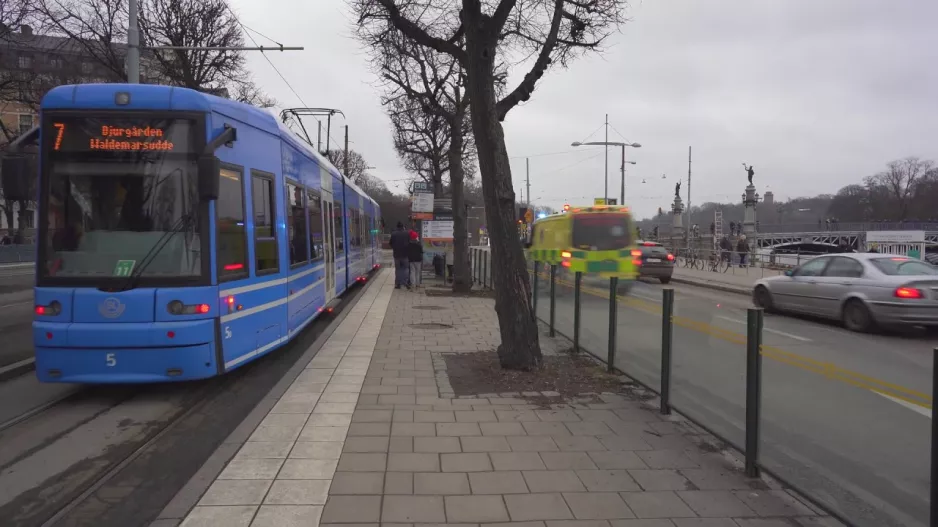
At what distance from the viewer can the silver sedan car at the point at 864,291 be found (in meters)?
10.6

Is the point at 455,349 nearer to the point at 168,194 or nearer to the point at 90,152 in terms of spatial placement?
the point at 168,194

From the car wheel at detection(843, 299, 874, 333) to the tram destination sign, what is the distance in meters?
11.5

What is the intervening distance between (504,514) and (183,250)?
4.21 metres

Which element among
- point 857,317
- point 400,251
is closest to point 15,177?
point 857,317

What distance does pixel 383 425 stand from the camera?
18.0 feet

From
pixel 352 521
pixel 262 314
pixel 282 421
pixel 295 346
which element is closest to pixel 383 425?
pixel 282 421

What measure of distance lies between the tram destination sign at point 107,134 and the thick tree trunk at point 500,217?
11.3ft

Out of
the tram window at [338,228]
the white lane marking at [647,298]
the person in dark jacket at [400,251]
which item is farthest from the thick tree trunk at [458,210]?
the white lane marking at [647,298]

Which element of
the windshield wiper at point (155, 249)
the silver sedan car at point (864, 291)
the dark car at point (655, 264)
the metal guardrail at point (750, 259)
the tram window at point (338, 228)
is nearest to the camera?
the windshield wiper at point (155, 249)

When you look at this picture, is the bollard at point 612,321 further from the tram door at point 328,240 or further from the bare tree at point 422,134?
the bare tree at point 422,134

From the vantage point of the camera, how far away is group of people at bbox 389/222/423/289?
740 inches

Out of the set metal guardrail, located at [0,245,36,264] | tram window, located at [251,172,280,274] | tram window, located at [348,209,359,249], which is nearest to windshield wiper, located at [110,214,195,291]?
tram window, located at [251,172,280,274]

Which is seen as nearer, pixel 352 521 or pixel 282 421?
pixel 352 521

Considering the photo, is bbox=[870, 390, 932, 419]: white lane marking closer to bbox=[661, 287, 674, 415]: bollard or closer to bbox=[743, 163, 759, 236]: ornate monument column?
bbox=[661, 287, 674, 415]: bollard
